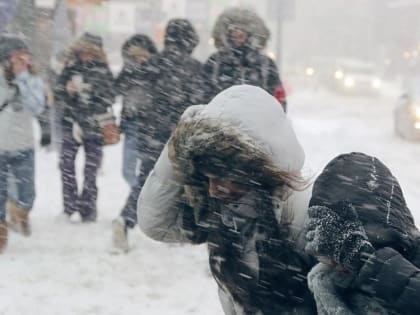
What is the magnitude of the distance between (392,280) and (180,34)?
185 inches

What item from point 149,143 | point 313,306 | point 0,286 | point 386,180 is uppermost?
point 386,180


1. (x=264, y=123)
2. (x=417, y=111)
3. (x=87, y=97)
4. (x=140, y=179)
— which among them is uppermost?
(x=264, y=123)

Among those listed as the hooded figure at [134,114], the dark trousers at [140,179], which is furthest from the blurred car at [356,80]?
the dark trousers at [140,179]

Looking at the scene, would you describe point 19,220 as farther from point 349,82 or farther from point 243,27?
point 349,82

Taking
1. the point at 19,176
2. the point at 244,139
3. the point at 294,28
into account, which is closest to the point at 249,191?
the point at 244,139

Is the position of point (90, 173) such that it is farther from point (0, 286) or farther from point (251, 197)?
point (251, 197)

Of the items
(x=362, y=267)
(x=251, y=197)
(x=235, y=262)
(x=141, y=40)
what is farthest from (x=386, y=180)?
(x=141, y=40)

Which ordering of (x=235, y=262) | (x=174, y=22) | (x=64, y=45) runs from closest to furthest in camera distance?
(x=235, y=262) → (x=174, y=22) → (x=64, y=45)

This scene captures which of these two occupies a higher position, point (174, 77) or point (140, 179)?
point (174, 77)

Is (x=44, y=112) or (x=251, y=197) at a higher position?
(x=251, y=197)

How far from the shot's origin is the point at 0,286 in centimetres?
539

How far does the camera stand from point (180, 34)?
20.3ft

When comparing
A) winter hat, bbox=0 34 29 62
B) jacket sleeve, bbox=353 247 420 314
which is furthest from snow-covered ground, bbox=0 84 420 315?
jacket sleeve, bbox=353 247 420 314

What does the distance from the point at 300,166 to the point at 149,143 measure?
4.15 meters
